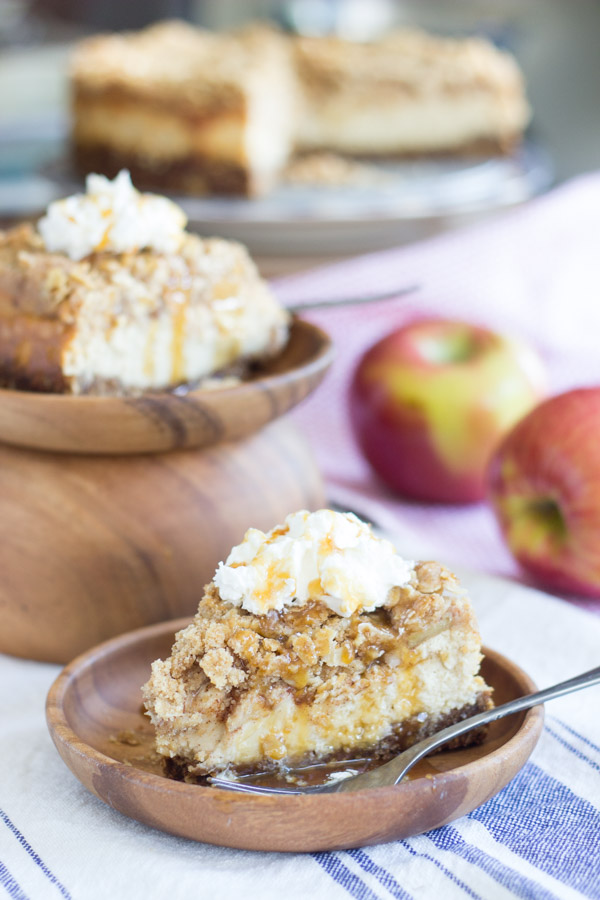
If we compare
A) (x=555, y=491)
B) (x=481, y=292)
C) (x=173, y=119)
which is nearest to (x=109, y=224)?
(x=555, y=491)

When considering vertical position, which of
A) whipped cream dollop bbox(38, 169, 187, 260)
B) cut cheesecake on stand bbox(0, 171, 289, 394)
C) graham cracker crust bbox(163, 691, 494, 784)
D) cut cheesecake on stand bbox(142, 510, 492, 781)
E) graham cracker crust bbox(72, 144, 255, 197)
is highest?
whipped cream dollop bbox(38, 169, 187, 260)

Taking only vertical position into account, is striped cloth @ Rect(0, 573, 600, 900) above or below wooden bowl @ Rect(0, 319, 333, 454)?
below

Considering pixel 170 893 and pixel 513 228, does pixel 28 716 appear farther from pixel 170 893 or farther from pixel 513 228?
pixel 513 228

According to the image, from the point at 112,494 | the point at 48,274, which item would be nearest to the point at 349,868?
the point at 112,494

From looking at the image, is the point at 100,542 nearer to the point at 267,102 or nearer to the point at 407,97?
the point at 267,102

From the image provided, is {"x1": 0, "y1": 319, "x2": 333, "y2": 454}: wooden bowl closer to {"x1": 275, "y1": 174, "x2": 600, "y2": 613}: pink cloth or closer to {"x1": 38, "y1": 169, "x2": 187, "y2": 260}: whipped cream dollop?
{"x1": 38, "y1": 169, "x2": 187, "y2": 260}: whipped cream dollop

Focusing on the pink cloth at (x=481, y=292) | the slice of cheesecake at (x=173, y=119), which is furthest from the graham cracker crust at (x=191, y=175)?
the pink cloth at (x=481, y=292)

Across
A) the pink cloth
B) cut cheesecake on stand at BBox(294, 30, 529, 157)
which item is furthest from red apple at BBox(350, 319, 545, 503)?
cut cheesecake on stand at BBox(294, 30, 529, 157)
